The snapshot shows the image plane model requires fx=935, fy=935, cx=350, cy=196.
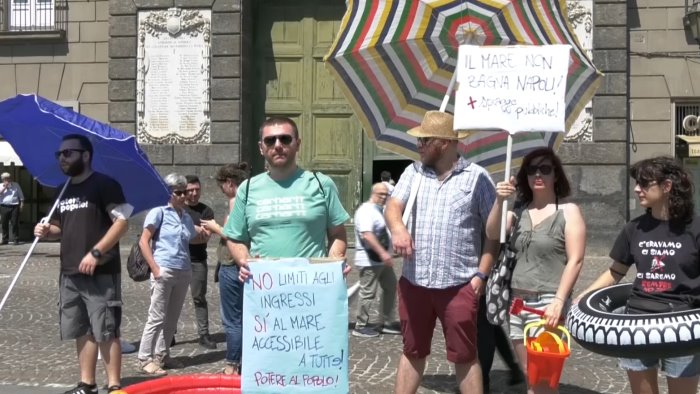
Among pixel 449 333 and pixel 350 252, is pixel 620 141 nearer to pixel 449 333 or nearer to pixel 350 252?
pixel 350 252

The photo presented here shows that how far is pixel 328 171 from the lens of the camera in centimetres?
1759

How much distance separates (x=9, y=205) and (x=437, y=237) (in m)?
15.4

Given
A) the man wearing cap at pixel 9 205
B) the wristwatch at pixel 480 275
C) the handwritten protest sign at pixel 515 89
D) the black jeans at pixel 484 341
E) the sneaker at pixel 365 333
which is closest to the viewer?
the wristwatch at pixel 480 275

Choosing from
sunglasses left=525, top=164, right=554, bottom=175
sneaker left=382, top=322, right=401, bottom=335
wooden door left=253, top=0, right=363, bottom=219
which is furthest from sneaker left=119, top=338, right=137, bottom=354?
wooden door left=253, top=0, right=363, bottom=219

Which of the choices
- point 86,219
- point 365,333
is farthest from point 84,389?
point 365,333

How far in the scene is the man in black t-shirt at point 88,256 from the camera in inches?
223

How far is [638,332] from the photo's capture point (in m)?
4.12

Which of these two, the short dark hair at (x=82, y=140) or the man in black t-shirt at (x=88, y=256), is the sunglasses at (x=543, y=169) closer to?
the man in black t-shirt at (x=88, y=256)

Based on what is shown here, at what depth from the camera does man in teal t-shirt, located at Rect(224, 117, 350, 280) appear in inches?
182

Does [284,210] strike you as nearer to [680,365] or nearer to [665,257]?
[665,257]

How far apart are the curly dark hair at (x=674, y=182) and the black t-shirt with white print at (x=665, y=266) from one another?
0.05 metres

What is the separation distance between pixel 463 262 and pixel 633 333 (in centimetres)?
106

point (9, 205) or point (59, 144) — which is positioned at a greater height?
point (59, 144)

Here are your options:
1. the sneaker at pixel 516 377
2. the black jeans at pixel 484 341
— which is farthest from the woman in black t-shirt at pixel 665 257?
the sneaker at pixel 516 377
